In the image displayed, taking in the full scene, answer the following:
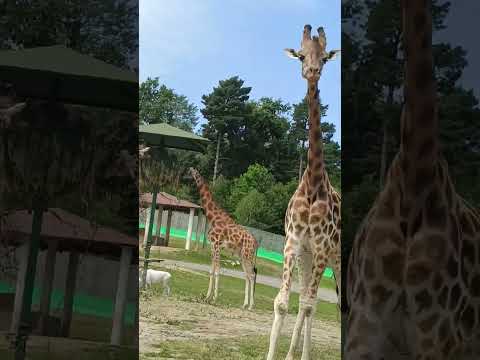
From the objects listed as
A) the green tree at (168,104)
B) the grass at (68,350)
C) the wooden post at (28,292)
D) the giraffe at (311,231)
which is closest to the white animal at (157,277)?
the green tree at (168,104)

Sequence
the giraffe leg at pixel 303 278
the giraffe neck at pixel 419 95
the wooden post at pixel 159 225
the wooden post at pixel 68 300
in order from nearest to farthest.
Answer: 1. the giraffe neck at pixel 419 95
2. the wooden post at pixel 68 300
3. the giraffe leg at pixel 303 278
4. the wooden post at pixel 159 225

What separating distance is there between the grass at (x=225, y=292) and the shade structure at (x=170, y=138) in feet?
3.58

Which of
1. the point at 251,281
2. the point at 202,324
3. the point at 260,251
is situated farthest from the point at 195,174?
the point at 202,324

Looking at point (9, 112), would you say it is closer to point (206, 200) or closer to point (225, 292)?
point (206, 200)

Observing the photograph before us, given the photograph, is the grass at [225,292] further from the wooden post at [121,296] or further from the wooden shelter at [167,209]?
the wooden post at [121,296]

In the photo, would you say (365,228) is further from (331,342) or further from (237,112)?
→ (237,112)

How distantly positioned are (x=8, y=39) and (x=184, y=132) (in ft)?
6.85

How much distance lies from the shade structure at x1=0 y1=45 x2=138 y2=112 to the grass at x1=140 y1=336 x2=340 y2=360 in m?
2.37

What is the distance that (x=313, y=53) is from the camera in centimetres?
495

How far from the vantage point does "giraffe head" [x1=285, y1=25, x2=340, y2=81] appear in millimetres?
4906

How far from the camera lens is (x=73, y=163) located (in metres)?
4.35

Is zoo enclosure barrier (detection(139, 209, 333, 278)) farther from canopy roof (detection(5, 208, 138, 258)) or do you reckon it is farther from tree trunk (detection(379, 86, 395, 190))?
tree trunk (detection(379, 86, 395, 190))

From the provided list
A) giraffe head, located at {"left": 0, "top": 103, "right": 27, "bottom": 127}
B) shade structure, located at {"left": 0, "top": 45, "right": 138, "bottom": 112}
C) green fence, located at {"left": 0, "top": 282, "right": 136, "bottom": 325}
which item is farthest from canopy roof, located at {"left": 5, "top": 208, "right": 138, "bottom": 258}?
shade structure, located at {"left": 0, "top": 45, "right": 138, "bottom": 112}

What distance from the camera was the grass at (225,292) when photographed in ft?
19.6
